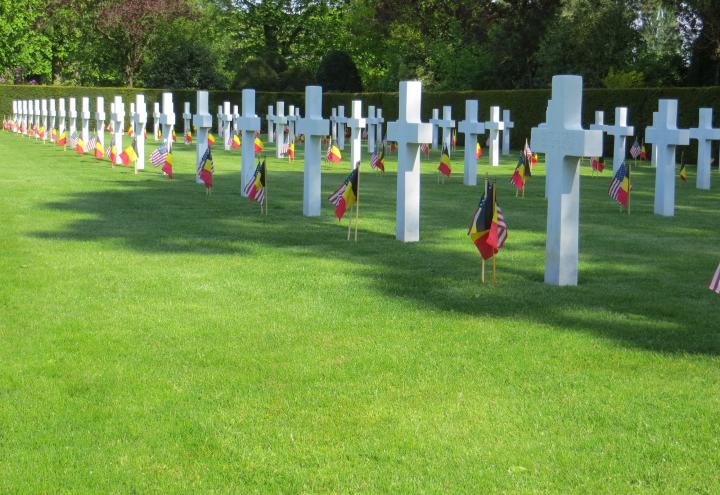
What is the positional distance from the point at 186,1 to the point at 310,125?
54.7 meters

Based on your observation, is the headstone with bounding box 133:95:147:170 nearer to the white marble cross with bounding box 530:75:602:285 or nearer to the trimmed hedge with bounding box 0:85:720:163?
the white marble cross with bounding box 530:75:602:285

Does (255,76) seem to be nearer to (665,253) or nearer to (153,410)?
(665,253)

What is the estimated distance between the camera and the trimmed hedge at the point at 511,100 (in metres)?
33.3

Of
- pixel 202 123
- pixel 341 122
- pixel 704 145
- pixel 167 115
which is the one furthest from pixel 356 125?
pixel 341 122

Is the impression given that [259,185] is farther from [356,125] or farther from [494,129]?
[494,129]

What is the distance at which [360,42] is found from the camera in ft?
228

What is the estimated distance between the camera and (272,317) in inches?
317

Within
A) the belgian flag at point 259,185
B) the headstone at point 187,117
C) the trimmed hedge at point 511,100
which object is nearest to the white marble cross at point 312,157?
the belgian flag at point 259,185

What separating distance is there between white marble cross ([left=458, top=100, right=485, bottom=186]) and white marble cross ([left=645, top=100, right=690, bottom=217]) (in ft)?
17.7

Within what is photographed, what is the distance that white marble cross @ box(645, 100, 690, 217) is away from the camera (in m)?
15.6

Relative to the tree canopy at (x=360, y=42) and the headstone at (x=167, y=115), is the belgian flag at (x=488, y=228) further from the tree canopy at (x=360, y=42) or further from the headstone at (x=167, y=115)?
the tree canopy at (x=360, y=42)

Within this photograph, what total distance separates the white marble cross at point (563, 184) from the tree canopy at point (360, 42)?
2772 cm

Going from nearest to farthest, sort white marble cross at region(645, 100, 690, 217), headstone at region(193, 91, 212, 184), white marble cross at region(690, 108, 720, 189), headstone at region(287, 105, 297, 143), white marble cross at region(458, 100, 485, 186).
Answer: white marble cross at region(645, 100, 690, 217), headstone at region(193, 91, 212, 184), white marble cross at region(690, 108, 720, 189), white marble cross at region(458, 100, 485, 186), headstone at region(287, 105, 297, 143)

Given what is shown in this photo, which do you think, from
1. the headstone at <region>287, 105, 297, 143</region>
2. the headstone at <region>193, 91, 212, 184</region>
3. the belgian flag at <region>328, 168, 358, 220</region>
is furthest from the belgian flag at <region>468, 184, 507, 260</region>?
the headstone at <region>287, 105, 297, 143</region>
